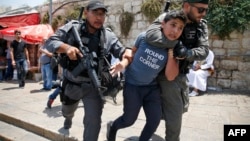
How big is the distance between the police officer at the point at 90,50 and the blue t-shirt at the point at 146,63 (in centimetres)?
18

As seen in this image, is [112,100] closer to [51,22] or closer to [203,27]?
[203,27]

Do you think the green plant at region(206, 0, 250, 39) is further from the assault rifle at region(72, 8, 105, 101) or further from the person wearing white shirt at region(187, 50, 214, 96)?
the assault rifle at region(72, 8, 105, 101)

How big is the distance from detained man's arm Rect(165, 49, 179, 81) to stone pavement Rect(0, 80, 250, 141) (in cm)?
79

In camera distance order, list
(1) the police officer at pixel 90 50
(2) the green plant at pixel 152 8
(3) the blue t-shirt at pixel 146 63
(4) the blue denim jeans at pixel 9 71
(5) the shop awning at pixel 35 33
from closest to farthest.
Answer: (3) the blue t-shirt at pixel 146 63, (1) the police officer at pixel 90 50, (2) the green plant at pixel 152 8, (5) the shop awning at pixel 35 33, (4) the blue denim jeans at pixel 9 71

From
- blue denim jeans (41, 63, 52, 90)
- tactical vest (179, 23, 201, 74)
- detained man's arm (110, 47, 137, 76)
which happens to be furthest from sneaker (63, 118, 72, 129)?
blue denim jeans (41, 63, 52, 90)

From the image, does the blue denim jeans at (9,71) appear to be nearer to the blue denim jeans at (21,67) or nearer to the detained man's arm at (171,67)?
the blue denim jeans at (21,67)

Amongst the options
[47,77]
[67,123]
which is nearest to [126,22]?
[47,77]

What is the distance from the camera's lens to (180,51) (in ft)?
8.17

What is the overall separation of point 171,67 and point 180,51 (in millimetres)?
214

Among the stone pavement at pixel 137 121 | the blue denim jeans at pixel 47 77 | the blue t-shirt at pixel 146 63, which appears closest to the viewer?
the blue t-shirt at pixel 146 63

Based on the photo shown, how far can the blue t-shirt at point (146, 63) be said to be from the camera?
2.71 meters

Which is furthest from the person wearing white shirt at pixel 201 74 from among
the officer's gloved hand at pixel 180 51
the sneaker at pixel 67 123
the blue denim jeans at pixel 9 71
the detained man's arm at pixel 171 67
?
the blue denim jeans at pixel 9 71

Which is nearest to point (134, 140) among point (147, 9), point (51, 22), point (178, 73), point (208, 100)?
point (178, 73)

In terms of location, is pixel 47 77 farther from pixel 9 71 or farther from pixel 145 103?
pixel 145 103
